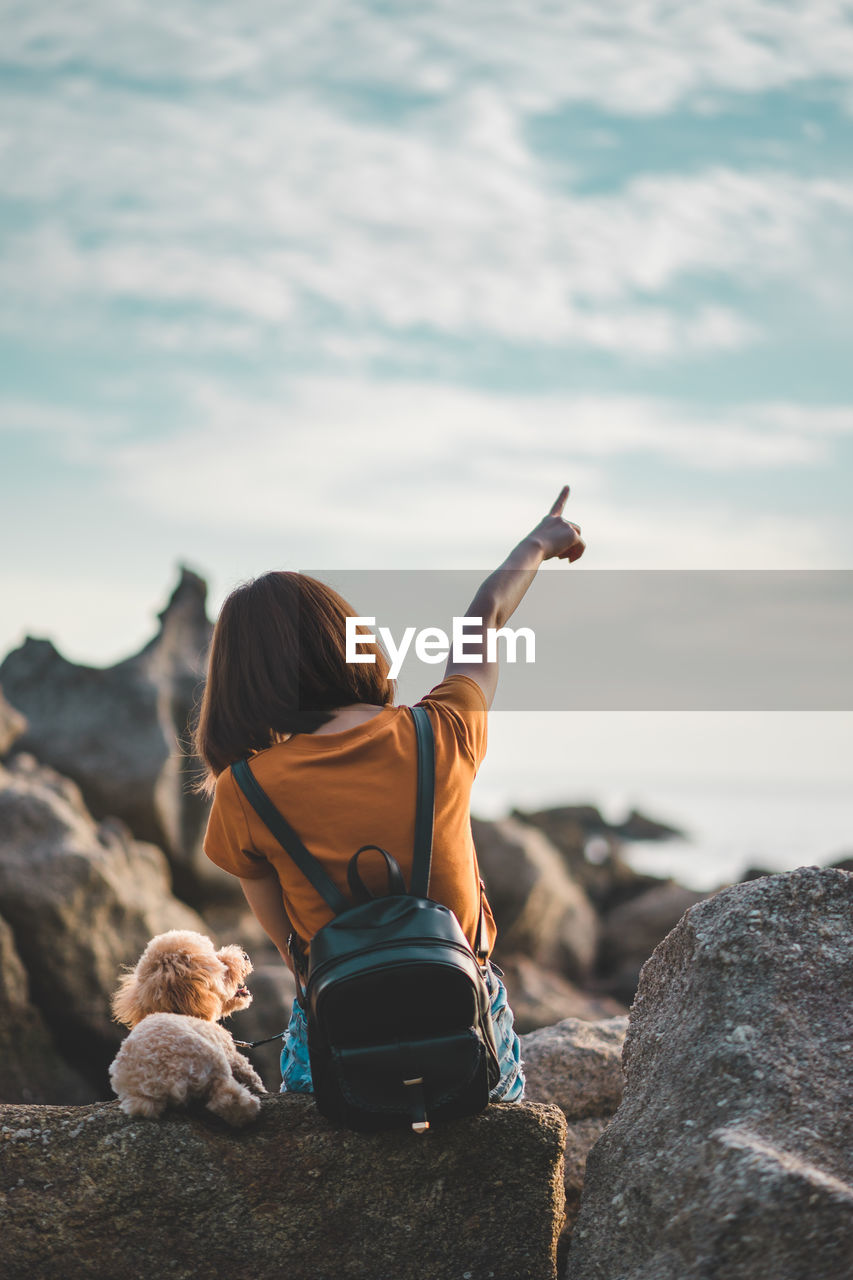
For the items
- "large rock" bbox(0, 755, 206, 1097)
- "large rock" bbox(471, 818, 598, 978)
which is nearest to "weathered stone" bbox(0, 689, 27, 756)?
"large rock" bbox(0, 755, 206, 1097)

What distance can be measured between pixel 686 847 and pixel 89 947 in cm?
2555

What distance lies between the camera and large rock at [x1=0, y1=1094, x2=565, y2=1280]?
3.05 metres

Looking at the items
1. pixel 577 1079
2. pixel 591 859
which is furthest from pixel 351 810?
pixel 591 859

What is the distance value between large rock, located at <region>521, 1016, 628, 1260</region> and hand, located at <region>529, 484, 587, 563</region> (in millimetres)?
2177

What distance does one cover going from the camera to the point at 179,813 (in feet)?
38.5

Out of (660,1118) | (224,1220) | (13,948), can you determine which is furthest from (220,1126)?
(13,948)

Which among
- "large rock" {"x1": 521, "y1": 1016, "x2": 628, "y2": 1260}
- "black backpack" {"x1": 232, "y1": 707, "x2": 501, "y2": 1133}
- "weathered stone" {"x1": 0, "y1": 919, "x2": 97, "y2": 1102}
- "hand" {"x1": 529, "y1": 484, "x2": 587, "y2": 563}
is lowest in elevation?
"weathered stone" {"x1": 0, "y1": 919, "x2": 97, "y2": 1102}

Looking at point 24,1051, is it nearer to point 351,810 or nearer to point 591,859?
point 351,810

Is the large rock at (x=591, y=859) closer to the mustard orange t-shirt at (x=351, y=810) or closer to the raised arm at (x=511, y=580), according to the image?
the raised arm at (x=511, y=580)

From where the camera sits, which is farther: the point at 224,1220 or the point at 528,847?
the point at 528,847

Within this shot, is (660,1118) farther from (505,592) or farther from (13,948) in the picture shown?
(13,948)

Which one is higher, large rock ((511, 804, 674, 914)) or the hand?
the hand

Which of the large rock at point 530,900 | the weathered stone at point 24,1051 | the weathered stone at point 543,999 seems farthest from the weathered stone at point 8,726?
the weathered stone at point 543,999

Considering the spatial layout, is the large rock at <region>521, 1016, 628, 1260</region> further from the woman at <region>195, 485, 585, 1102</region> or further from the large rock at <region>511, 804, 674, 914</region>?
the large rock at <region>511, 804, 674, 914</region>
